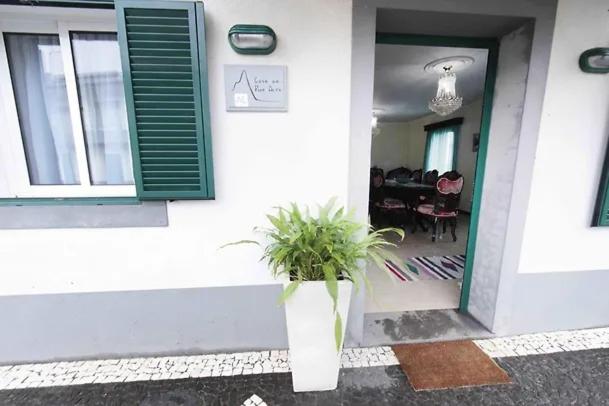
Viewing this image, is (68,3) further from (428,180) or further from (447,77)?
(428,180)

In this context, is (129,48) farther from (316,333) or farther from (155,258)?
(316,333)

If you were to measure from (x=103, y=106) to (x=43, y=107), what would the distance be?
0.33 meters

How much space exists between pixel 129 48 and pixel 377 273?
2.80 metres

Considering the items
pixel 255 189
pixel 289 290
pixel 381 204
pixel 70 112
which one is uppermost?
pixel 70 112

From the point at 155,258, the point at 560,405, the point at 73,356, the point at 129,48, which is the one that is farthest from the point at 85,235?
the point at 560,405

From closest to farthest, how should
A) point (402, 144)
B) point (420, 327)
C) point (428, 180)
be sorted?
point (420, 327) → point (428, 180) → point (402, 144)

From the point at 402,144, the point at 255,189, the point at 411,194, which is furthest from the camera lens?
the point at 402,144

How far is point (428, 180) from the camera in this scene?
5.84 m

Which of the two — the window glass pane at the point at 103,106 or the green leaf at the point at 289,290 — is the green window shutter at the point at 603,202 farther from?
the window glass pane at the point at 103,106

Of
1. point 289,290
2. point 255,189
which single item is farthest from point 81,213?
point 289,290

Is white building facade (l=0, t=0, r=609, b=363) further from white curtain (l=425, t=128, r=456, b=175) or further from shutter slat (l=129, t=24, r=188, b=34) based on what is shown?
white curtain (l=425, t=128, r=456, b=175)

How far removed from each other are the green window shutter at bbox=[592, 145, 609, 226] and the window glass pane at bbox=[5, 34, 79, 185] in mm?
3332

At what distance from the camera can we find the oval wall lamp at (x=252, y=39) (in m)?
1.31

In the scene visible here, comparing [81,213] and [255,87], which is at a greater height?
[255,87]
